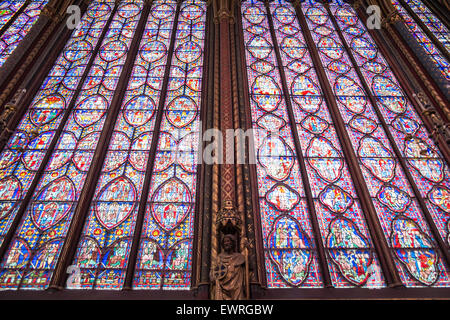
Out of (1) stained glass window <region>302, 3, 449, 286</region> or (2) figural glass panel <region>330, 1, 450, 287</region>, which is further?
(1) stained glass window <region>302, 3, 449, 286</region>

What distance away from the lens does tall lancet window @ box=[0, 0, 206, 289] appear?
6188mm

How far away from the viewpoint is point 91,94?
905 centimetres

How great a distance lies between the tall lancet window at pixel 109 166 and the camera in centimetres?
619

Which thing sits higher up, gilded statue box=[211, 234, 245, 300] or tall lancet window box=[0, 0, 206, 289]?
tall lancet window box=[0, 0, 206, 289]

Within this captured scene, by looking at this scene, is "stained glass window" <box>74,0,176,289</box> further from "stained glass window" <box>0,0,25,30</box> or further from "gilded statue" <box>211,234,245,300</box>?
"stained glass window" <box>0,0,25,30</box>

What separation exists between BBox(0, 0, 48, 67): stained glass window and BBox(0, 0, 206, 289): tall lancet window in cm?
147

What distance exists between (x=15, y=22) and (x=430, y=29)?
1284 cm

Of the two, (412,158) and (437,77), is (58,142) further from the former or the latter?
(437,77)

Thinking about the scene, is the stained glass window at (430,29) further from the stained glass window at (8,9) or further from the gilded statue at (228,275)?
the stained glass window at (8,9)

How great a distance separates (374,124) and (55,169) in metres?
7.21

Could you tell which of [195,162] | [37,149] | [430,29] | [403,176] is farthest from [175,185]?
[430,29]

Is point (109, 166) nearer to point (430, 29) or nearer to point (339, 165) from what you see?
point (339, 165)

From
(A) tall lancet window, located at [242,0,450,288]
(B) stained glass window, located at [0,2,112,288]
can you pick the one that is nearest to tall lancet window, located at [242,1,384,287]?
(A) tall lancet window, located at [242,0,450,288]

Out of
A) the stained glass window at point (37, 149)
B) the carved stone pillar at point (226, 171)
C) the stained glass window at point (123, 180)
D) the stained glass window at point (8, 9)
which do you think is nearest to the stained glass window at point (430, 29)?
the carved stone pillar at point (226, 171)
